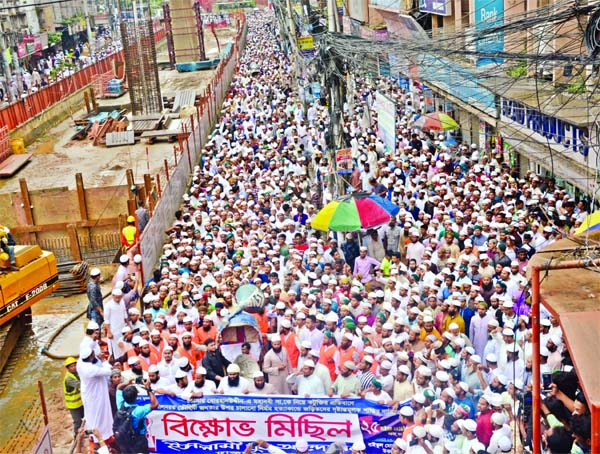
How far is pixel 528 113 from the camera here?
16.6 metres

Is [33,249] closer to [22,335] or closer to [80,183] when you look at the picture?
[22,335]

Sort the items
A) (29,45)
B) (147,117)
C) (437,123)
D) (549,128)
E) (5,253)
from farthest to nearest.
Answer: (29,45), (147,117), (437,123), (549,128), (5,253)

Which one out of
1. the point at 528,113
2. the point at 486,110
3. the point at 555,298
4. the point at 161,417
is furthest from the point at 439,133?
the point at 555,298

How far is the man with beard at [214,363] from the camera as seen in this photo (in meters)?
9.31

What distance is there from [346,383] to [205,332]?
237 cm

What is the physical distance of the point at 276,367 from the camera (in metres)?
9.29

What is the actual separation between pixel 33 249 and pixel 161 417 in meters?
6.61

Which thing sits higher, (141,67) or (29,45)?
(29,45)

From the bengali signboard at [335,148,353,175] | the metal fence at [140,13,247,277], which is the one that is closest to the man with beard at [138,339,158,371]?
the metal fence at [140,13,247,277]

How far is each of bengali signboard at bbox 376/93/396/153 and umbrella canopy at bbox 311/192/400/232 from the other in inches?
191

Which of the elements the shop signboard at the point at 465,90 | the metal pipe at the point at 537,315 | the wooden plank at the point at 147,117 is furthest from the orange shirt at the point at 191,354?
the wooden plank at the point at 147,117

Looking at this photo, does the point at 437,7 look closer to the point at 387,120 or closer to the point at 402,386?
the point at 387,120

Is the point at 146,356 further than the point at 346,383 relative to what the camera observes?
Yes

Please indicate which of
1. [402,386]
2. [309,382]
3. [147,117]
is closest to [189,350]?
[309,382]
